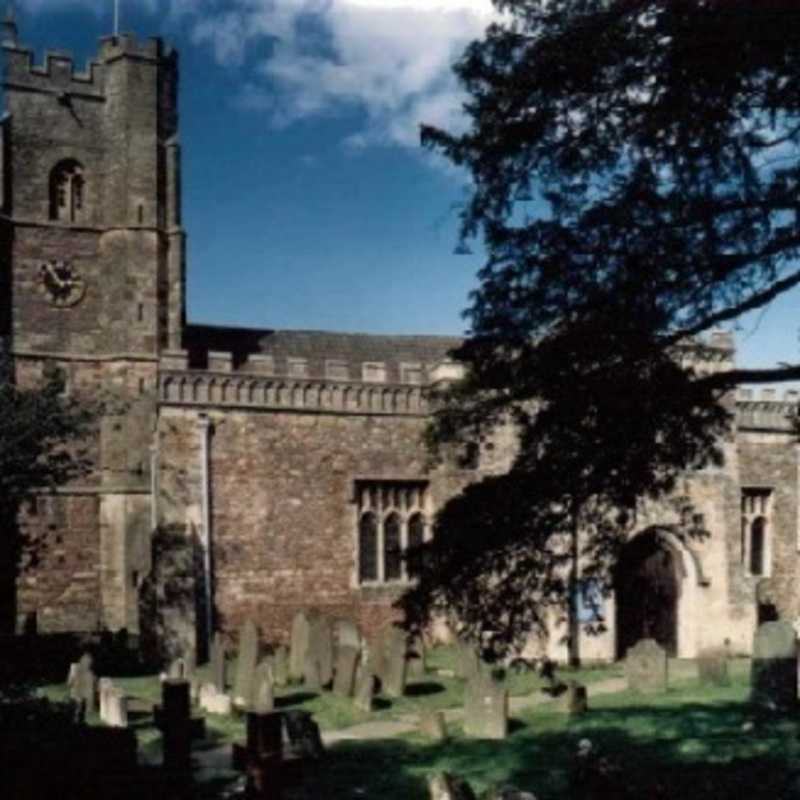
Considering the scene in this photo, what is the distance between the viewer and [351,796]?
416 inches

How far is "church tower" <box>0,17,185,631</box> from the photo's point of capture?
24906 millimetres

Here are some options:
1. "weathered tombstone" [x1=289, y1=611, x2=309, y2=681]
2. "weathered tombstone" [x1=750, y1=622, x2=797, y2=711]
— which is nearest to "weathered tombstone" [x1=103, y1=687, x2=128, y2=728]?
"weathered tombstone" [x1=289, y1=611, x2=309, y2=681]

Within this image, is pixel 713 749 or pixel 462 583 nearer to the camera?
pixel 462 583

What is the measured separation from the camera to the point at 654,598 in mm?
21828

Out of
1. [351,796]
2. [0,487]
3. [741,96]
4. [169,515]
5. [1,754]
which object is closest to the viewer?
[741,96]

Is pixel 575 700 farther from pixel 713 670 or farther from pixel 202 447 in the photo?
pixel 202 447

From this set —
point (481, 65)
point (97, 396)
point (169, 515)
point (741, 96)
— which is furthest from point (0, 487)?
point (741, 96)

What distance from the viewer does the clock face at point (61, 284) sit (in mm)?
26281

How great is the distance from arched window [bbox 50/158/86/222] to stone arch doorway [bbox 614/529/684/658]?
51.5 feet

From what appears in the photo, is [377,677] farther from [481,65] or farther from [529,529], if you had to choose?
[481,65]

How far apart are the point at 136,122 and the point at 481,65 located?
19845 millimetres

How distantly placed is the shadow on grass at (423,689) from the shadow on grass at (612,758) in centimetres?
251

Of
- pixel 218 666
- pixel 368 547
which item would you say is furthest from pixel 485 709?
pixel 368 547

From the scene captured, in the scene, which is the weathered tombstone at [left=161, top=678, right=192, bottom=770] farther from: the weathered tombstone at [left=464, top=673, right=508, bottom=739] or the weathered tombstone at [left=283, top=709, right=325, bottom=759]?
the weathered tombstone at [left=464, top=673, right=508, bottom=739]
